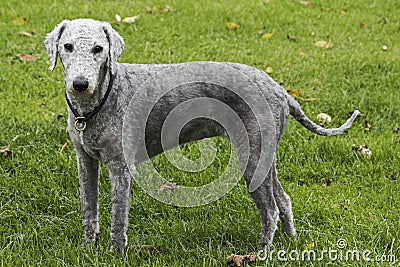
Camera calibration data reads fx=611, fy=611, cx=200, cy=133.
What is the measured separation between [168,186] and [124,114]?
1.15m

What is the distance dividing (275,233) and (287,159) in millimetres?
1074

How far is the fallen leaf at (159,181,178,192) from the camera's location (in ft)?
15.3

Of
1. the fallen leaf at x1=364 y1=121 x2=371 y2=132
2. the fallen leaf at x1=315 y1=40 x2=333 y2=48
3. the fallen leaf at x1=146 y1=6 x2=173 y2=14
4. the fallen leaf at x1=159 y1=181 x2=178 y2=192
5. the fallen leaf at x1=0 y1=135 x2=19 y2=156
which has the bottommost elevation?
the fallen leaf at x1=159 y1=181 x2=178 y2=192

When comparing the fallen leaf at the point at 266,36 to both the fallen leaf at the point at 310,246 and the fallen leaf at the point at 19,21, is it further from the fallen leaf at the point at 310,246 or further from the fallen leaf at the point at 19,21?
the fallen leaf at the point at 310,246

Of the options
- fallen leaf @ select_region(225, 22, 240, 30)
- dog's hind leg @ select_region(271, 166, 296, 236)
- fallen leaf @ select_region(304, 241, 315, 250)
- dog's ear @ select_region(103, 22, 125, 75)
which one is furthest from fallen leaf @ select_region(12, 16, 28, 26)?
fallen leaf @ select_region(304, 241, 315, 250)

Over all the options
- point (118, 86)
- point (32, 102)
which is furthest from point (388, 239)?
point (32, 102)

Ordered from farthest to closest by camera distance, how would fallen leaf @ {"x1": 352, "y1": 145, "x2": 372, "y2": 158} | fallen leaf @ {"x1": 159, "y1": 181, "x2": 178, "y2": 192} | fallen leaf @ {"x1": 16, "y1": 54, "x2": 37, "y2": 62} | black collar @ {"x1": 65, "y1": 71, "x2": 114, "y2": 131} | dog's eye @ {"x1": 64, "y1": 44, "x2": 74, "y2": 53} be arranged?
fallen leaf @ {"x1": 16, "y1": 54, "x2": 37, "y2": 62} → fallen leaf @ {"x1": 352, "y1": 145, "x2": 372, "y2": 158} → fallen leaf @ {"x1": 159, "y1": 181, "x2": 178, "y2": 192} → black collar @ {"x1": 65, "y1": 71, "x2": 114, "y2": 131} → dog's eye @ {"x1": 64, "y1": 44, "x2": 74, "y2": 53}

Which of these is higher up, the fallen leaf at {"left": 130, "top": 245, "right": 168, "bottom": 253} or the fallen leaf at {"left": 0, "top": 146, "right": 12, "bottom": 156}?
the fallen leaf at {"left": 130, "top": 245, "right": 168, "bottom": 253}

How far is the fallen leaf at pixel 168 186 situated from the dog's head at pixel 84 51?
4.56 ft

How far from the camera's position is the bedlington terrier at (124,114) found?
349 cm

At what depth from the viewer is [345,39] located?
7797 millimetres

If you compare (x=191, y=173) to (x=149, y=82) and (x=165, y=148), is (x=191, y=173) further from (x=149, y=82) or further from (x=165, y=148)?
(x=149, y=82)

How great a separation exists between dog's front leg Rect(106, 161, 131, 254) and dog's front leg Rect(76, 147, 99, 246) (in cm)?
24

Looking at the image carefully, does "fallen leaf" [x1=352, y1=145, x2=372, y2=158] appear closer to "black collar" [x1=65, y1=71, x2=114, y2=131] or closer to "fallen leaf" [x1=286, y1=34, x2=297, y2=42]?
"black collar" [x1=65, y1=71, x2=114, y2=131]
